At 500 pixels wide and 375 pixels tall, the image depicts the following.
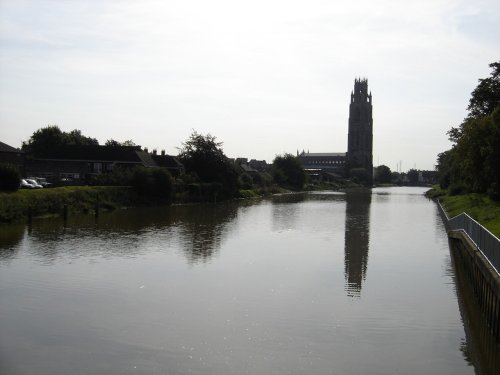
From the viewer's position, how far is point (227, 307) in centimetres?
1773

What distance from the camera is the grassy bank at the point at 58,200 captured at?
38.1m

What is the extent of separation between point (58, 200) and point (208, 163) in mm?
35598

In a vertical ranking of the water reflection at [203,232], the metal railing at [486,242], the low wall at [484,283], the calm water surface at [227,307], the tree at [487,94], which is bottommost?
the calm water surface at [227,307]

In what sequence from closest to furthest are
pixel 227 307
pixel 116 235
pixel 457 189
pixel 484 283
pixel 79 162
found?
pixel 484 283, pixel 227 307, pixel 116 235, pixel 457 189, pixel 79 162

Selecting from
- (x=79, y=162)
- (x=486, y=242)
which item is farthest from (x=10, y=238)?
(x=79, y=162)

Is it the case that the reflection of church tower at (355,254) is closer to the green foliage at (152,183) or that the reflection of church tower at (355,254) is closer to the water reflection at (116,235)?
the water reflection at (116,235)

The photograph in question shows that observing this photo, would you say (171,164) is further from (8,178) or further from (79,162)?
(8,178)

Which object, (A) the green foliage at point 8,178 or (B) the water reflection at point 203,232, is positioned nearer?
(B) the water reflection at point 203,232

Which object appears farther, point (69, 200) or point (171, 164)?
point (171, 164)

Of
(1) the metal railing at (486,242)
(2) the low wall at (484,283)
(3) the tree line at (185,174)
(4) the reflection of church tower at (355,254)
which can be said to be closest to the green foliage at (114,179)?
(3) the tree line at (185,174)

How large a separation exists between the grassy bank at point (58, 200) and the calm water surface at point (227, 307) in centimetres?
471

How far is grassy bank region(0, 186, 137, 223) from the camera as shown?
3806 cm

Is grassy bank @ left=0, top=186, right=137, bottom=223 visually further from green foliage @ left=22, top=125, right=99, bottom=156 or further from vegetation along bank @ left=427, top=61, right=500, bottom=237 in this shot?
green foliage @ left=22, top=125, right=99, bottom=156

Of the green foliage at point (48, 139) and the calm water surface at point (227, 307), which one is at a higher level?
the green foliage at point (48, 139)
